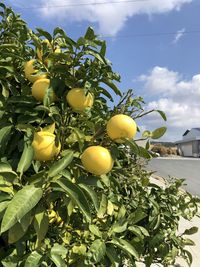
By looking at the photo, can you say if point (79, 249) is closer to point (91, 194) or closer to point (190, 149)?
point (91, 194)

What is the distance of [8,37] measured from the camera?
75.8 inches

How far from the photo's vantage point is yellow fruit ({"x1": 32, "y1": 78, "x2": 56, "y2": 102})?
1.47 m

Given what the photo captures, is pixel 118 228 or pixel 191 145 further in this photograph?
pixel 191 145

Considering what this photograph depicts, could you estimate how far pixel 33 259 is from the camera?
1400mm

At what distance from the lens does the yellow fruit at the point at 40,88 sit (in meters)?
1.47

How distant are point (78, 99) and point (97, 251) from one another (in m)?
0.63

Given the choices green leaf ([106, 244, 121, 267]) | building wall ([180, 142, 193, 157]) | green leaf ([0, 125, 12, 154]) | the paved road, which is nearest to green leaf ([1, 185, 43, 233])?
green leaf ([0, 125, 12, 154])

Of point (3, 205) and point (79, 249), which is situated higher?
point (3, 205)

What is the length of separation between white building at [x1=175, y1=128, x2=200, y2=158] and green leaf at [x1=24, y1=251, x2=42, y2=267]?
55.7 meters

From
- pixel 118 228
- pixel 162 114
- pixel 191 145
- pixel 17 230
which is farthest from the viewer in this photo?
pixel 191 145

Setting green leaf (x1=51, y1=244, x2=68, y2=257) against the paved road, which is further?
the paved road

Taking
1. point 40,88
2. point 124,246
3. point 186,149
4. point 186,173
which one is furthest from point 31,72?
point 186,149

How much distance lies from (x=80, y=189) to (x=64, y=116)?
1.13ft

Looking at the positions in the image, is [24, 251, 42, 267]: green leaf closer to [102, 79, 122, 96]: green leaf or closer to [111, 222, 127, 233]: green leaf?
[111, 222, 127, 233]: green leaf
